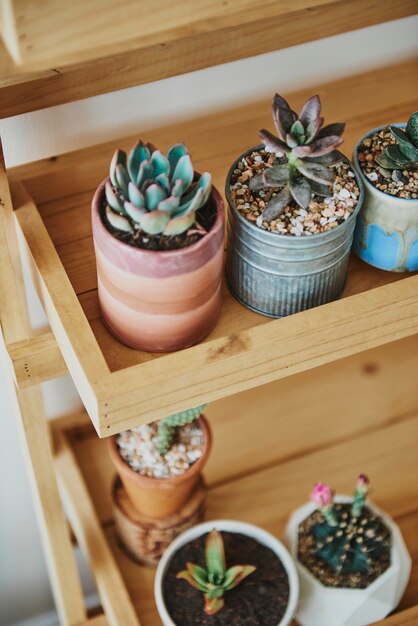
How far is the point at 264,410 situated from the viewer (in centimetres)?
124

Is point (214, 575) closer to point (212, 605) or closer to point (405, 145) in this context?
point (212, 605)

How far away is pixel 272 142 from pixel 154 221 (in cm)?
13

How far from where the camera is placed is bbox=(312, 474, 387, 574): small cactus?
100 centimetres

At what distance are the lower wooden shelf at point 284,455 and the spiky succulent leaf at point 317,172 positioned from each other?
0.61 metres

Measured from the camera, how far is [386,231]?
750mm

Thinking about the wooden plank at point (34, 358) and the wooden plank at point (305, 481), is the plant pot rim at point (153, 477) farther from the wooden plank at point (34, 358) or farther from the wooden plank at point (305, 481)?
the wooden plank at point (34, 358)

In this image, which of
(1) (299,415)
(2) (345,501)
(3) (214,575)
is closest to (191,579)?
(3) (214,575)

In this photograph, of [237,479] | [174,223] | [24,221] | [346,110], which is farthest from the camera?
[237,479]

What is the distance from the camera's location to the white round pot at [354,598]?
99 centimetres

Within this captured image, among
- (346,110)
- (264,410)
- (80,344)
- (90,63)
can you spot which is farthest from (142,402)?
(264,410)

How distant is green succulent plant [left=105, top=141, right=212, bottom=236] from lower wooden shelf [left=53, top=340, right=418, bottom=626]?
590 millimetres

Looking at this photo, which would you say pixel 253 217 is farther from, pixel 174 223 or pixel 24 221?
pixel 24 221

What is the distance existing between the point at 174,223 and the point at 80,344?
0.46 ft

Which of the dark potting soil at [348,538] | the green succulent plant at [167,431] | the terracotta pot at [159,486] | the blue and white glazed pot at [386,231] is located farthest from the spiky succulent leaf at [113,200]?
the dark potting soil at [348,538]
